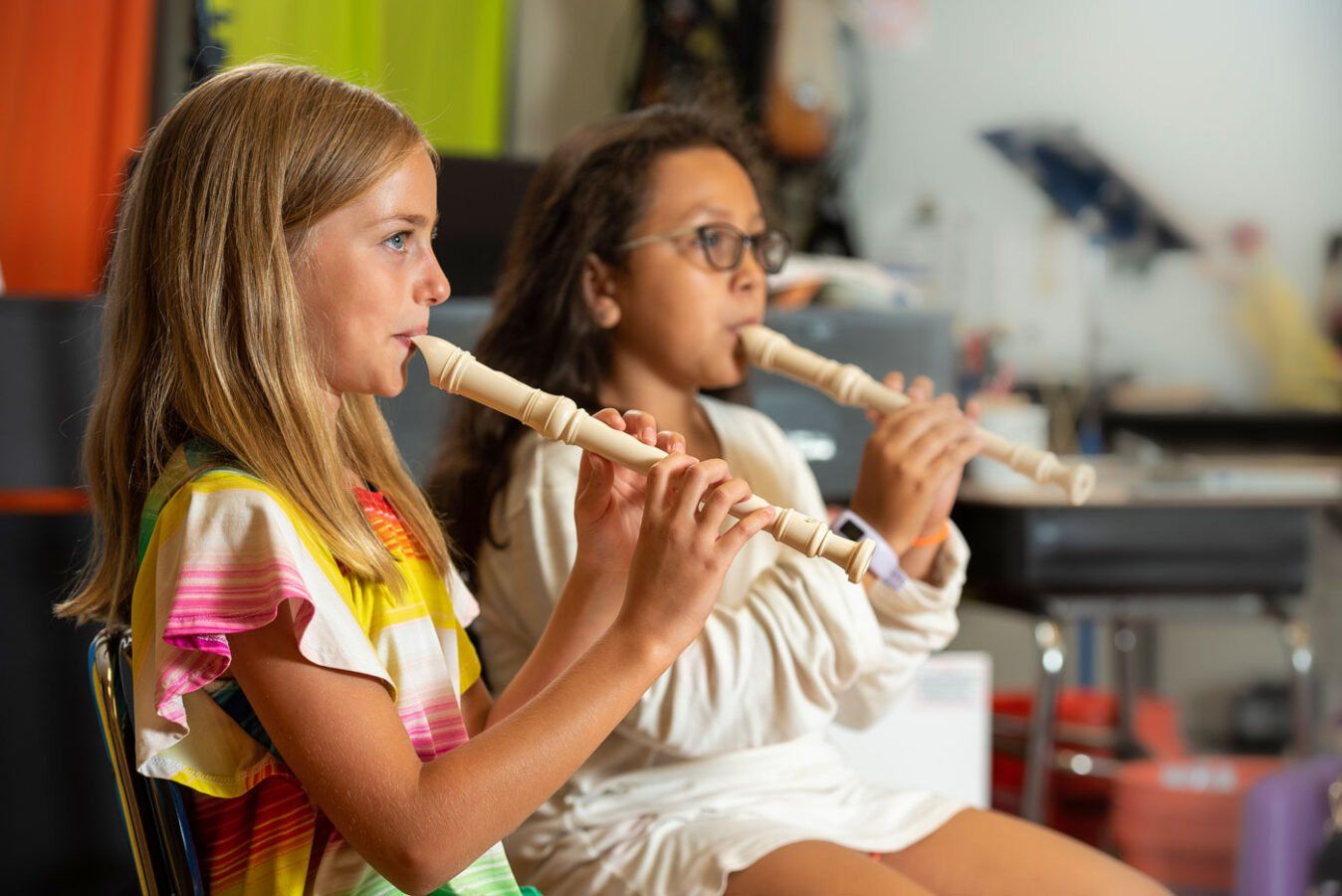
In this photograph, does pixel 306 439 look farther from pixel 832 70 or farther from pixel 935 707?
pixel 832 70

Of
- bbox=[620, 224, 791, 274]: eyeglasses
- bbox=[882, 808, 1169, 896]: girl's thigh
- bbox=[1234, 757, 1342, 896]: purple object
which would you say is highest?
bbox=[620, 224, 791, 274]: eyeglasses

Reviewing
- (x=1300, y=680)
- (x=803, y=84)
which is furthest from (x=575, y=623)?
(x=803, y=84)

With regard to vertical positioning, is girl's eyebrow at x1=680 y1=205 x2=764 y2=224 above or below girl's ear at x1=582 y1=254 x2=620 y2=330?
above

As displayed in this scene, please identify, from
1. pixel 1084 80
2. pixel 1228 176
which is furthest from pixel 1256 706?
pixel 1084 80

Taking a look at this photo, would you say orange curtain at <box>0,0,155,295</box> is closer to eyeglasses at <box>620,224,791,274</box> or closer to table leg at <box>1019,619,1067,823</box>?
A: eyeglasses at <box>620,224,791,274</box>

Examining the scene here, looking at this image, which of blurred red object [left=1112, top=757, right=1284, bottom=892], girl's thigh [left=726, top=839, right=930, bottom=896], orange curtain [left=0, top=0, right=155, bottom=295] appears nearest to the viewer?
girl's thigh [left=726, top=839, right=930, bottom=896]

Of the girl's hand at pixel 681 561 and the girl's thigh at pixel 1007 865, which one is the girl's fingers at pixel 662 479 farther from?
the girl's thigh at pixel 1007 865

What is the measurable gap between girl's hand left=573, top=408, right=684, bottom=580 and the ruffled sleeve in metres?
0.19

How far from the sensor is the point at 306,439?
2.72ft

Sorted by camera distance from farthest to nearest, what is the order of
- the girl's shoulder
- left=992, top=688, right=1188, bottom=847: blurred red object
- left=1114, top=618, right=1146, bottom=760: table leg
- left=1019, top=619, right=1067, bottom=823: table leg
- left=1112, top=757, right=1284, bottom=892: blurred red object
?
left=1114, top=618, right=1146, bottom=760: table leg → left=992, top=688, right=1188, bottom=847: blurred red object → left=1112, top=757, right=1284, bottom=892: blurred red object → left=1019, top=619, right=1067, bottom=823: table leg → the girl's shoulder

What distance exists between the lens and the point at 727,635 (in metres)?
1.10

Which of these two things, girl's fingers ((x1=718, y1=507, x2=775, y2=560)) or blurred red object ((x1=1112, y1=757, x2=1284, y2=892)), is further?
blurred red object ((x1=1112, y1=757, x2=1284, y2=892))

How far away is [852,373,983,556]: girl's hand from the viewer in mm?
1152

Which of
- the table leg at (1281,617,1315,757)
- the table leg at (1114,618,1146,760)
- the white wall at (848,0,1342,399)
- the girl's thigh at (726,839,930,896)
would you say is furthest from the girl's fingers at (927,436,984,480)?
the white wall at (848,0,1342,399)
